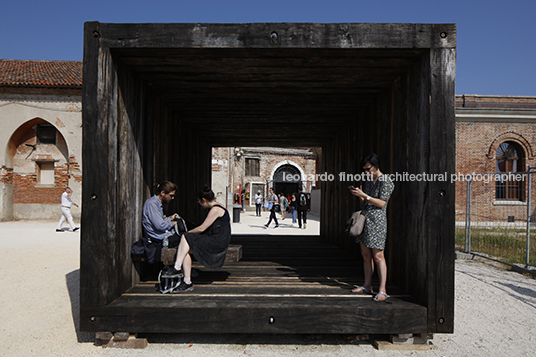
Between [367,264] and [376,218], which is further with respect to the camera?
[367,264]

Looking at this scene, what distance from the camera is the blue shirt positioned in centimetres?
438

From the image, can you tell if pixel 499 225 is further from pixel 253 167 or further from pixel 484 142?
pixel 253 167

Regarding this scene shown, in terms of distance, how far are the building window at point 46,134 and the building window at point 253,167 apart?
697 inches

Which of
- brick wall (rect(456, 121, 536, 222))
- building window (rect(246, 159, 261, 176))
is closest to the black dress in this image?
brick wall (rect(456, 121, 536, 222))

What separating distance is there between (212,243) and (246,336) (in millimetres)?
1086

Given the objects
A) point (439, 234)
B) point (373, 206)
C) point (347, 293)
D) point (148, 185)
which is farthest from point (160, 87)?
point (439, 234)

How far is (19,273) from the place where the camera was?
6484 millimetres

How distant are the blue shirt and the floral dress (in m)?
2.39

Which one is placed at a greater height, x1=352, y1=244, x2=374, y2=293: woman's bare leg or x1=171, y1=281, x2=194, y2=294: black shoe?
x1=352, y1=244, x2=374, y2=293: woman's bare leg

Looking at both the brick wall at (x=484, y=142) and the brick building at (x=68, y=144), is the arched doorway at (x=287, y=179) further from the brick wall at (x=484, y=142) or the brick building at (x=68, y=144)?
the brick wall at (x=484, y=142)

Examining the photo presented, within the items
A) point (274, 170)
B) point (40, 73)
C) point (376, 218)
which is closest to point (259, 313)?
point (376, 218)

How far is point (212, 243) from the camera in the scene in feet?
13.7

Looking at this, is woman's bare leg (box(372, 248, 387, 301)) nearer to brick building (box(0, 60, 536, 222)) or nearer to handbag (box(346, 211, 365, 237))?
handbag (box(346, 211, 365, 237))

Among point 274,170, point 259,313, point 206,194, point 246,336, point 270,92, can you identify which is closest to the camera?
point 259,313
